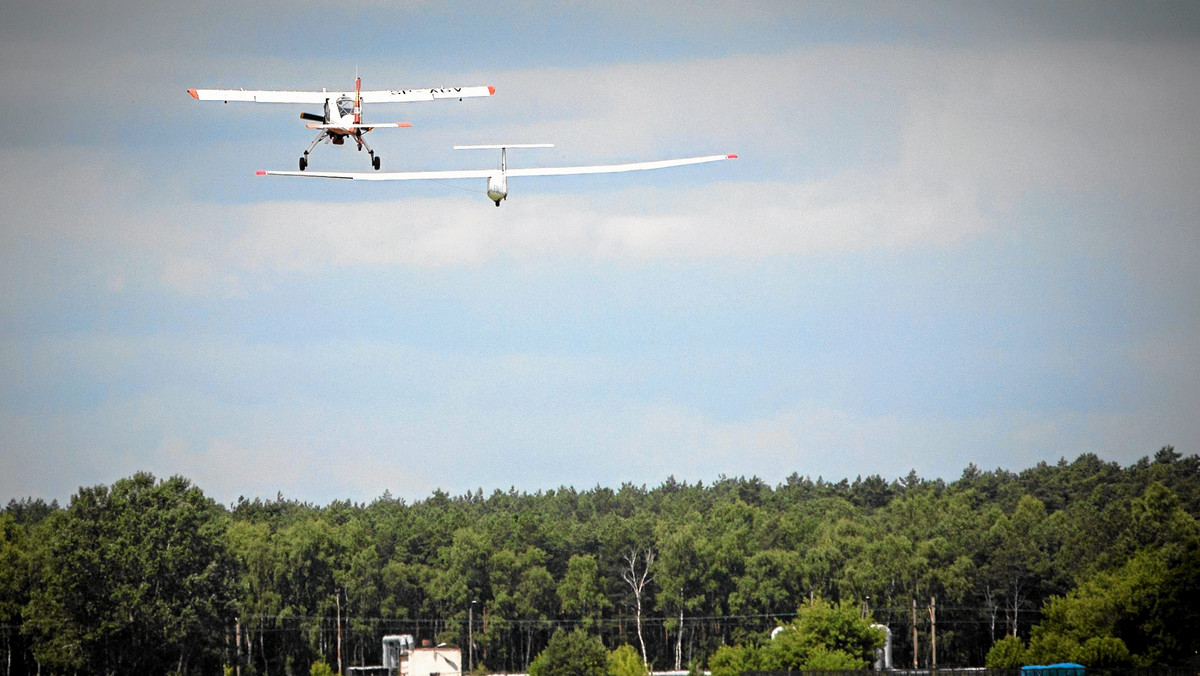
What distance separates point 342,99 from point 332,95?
1029 mm

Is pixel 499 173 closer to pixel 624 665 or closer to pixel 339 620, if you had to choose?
pixel 624 665

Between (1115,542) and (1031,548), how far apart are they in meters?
A: 9.65

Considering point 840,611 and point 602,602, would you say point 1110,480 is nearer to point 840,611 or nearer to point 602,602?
point 602,602

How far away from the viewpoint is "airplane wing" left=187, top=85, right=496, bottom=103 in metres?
65.9

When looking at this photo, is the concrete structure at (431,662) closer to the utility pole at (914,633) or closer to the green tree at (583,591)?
the green tree at (583,591)

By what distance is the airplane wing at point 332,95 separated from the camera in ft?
216

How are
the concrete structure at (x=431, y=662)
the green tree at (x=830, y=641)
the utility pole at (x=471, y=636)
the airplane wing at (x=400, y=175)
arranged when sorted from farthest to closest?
the utility pole at (x=471, y=636)
the concrete structure at (x=431, y=662)
the green tree at (x=830, y=641)
the airplane wing at (x=400, y=175)

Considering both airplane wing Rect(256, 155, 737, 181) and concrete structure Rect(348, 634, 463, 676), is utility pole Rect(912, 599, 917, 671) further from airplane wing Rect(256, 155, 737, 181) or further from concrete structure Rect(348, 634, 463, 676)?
airplane wing Rect(256, 155, 737, 181)

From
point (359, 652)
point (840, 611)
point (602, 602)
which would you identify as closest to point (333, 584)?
point (359, 652)

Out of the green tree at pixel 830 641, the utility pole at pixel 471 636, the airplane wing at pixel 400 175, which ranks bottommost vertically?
the utility pole at pixel 471 636

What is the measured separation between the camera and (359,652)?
150m

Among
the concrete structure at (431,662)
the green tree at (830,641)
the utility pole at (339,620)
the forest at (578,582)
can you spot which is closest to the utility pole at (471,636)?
the forest at (578,582)

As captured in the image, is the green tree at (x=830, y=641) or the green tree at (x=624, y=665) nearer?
the green tree at (x=830, y=641)

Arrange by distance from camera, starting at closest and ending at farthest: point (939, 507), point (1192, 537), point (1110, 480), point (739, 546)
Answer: point (1192, 537) → point (739, 546) → point (939, 507) → point (1110, 480)
